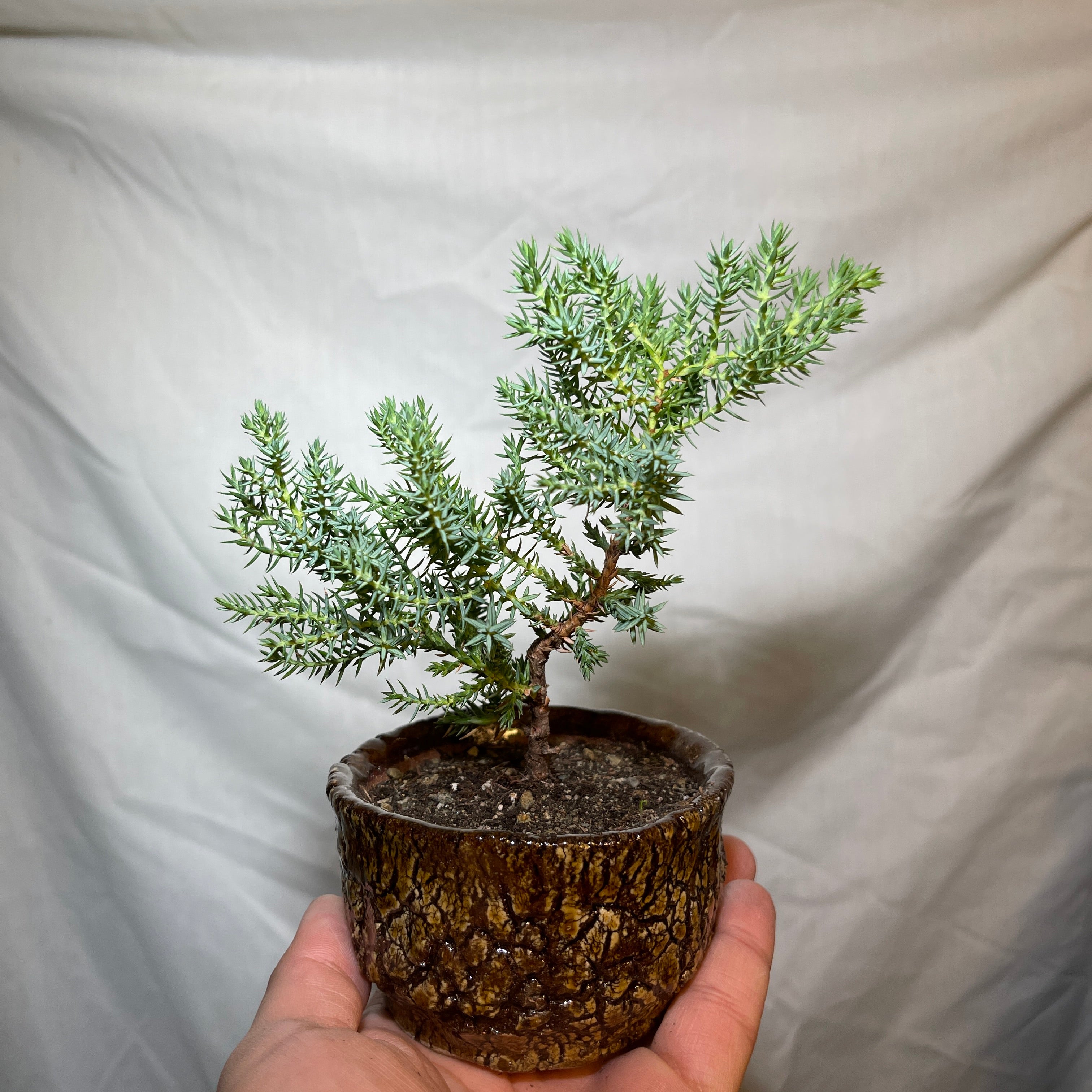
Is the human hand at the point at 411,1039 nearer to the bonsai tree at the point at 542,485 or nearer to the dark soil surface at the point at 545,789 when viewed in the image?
the dark soil surface at the point at 545,789

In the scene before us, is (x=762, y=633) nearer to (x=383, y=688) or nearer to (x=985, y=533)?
(x=985, y=533)

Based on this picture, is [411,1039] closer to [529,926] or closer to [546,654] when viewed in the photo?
[529,926]

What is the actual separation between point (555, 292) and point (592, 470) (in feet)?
0.48

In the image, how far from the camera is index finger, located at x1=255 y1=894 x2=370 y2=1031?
0.89m

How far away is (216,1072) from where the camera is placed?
140 cm

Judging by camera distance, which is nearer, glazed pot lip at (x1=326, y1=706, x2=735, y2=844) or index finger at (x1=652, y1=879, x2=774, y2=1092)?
glazed pot lip at (x1=326, y1=706, x2=735, y2=844)

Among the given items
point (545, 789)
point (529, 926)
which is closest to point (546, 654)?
point (545, 789)

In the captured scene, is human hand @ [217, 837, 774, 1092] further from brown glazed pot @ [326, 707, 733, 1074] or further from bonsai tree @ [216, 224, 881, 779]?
bonsai tree @ [216, 224, 881, 779]

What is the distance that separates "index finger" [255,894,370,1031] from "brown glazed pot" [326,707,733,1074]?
0.21 feet

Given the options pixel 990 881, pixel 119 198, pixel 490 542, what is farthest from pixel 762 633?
pixel 119 198

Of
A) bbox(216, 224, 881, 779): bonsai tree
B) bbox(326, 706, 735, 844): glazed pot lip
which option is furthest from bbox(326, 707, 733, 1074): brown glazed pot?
bbox(216, 224, 881, 779): bonsai tree

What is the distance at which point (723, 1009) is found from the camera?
0.91m

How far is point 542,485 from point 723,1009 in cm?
51

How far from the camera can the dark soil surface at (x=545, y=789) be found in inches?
33.6
